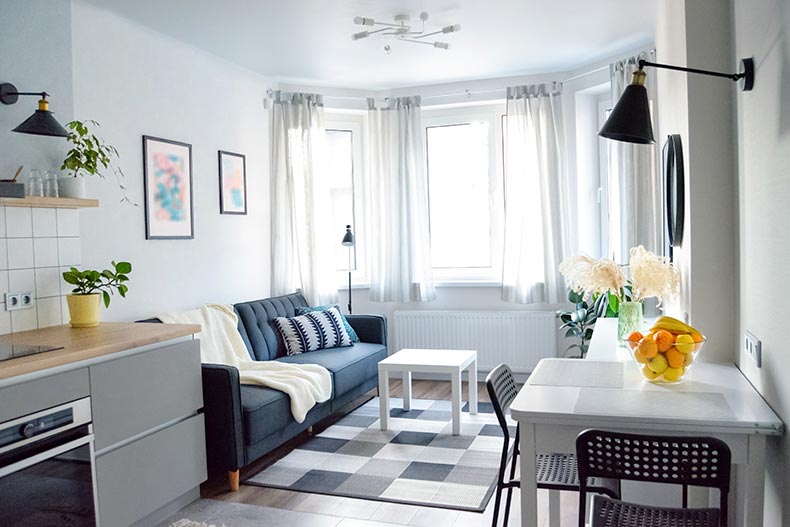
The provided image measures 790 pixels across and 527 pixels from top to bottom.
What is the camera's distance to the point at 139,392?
2930 millimetres

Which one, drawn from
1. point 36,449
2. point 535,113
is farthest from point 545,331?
point 36,449

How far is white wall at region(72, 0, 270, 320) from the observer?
3760 mm

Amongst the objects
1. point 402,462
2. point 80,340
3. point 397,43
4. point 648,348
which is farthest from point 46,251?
point 648,348

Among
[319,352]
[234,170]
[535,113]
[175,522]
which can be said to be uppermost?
[535,113]

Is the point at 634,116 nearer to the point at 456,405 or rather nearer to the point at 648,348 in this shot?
the point at 648,348

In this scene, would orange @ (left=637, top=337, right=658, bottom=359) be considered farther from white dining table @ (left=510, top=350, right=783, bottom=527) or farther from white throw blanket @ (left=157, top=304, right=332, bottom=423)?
white throw blanket @ (left=157, top=304, right=332, bottom=423)

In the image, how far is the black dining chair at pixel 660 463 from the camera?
1693 mm

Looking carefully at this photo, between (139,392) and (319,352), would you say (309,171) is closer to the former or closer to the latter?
(319,352)

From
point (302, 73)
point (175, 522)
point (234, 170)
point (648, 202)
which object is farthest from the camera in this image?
point (302, 73)

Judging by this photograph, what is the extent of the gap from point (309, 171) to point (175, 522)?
325 centimetres

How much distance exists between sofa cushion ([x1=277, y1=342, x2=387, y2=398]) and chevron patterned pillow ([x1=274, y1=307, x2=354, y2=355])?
0.20 feet

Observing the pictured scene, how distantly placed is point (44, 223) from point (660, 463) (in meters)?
2.96

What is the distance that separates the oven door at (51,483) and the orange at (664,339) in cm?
219

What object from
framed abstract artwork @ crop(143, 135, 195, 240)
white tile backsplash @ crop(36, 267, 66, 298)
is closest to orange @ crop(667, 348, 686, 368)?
white tile backsplash @ crop(36, 267, 66, 298)
